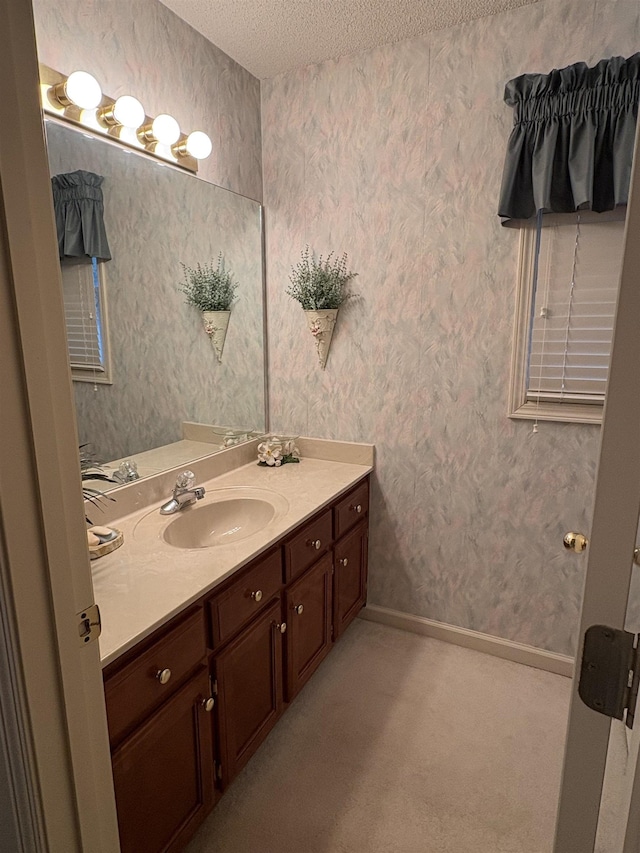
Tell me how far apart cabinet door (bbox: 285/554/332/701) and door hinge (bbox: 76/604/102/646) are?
40.4 inches

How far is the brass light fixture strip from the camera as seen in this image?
1.49 metres

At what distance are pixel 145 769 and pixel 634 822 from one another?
1.09 m

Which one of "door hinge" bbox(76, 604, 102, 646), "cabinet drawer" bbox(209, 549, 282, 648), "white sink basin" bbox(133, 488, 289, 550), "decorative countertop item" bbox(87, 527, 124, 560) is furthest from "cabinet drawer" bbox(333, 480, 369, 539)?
"door hinge" bbox(76, 604, 102, 646)

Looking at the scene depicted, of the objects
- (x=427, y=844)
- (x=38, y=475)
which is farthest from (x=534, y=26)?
(x=427, y=844)

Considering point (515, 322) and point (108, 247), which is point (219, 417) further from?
point (515, 322)

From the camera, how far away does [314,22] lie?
1.95 metres

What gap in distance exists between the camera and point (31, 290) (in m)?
0.68

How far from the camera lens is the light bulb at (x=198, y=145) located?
1944 millimetres

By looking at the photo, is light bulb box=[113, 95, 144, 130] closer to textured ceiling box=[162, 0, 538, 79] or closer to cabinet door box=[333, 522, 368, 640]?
textured ceiling box=[162, 0, 538, 79]

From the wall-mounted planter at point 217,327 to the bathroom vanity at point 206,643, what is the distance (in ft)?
2.10

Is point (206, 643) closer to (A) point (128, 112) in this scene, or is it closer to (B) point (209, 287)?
(B) point (209, 287)

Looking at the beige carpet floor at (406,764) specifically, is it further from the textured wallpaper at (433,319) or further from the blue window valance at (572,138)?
the blue window valance at (572,138)

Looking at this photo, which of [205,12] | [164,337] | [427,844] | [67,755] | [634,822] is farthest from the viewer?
[164,337]

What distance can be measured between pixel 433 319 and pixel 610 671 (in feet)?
5.92
